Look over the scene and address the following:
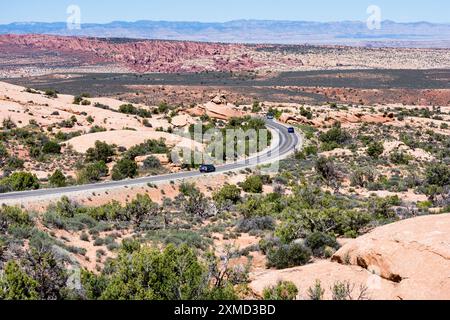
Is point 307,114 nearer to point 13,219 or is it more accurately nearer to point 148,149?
point 148,149

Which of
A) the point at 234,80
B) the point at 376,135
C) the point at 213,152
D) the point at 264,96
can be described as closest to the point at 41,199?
the point at 213,152

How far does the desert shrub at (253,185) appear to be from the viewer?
41.3 meters

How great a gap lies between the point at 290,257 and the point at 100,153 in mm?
34392

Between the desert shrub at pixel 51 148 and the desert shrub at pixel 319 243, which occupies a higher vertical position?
the desert shrub at pixel 319 243

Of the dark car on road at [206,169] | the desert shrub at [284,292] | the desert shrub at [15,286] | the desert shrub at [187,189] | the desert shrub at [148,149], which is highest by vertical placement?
the desert shrub at [284,292]

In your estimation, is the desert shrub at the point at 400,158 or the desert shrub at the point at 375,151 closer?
the desert shrub at the point at 400,158

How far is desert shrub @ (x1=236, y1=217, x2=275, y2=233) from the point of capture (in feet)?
89.2

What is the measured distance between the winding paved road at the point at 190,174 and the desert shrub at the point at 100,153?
7.93 m

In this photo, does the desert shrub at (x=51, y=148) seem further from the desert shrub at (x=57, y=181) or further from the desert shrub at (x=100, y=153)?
the desert shrub at (x=57, y=181)

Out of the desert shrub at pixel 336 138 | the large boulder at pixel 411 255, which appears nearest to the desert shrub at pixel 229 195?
the large boulder at pixel 411 255

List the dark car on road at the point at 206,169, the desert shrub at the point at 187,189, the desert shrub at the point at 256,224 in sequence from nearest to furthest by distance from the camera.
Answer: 1. the desert shrub at the point at 256,224
2. the desert shrub at the point at 187,189
3. the dark car on road at the point at 206,169

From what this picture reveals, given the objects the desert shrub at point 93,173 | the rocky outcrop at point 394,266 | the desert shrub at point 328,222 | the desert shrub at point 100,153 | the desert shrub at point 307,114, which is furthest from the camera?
the desert shrub at point 307,114

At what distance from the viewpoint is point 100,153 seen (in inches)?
1959

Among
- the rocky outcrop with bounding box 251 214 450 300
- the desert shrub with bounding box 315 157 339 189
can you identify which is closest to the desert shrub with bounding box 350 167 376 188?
the desert shrub with bounding box 315 157 339 189
